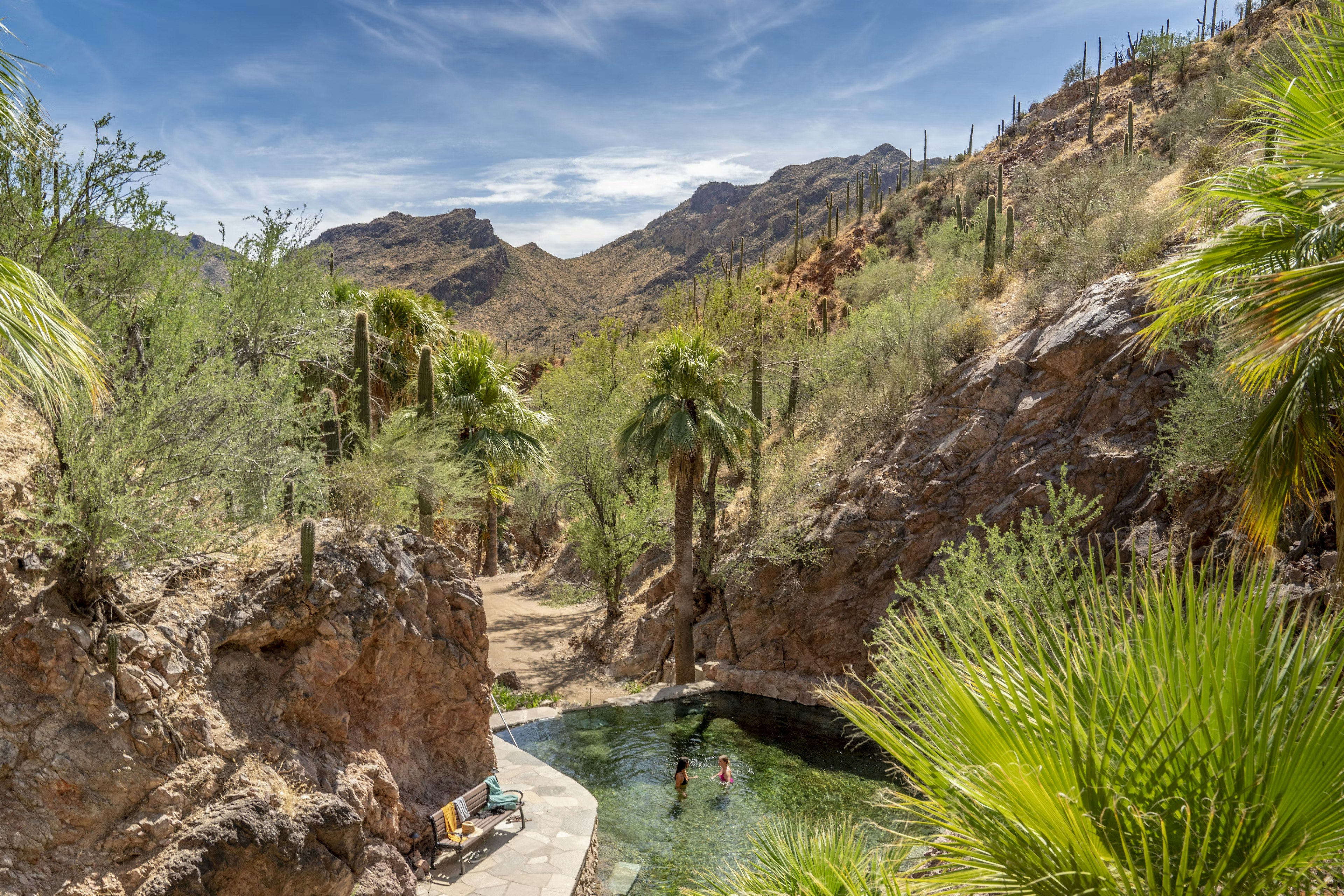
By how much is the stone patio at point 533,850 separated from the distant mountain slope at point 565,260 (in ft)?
175

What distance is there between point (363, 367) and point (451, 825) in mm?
8163

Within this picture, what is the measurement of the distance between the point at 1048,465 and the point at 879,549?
4.04 meters

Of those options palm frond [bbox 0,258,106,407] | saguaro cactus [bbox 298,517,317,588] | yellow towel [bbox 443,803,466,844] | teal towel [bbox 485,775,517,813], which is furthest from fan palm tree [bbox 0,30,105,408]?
teal towel [bbox 485,775,517,813]

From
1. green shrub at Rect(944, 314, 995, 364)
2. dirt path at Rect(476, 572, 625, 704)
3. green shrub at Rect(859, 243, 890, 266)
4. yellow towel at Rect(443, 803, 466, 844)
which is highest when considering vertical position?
green shrub at Rect(859, 243, 890, 266)

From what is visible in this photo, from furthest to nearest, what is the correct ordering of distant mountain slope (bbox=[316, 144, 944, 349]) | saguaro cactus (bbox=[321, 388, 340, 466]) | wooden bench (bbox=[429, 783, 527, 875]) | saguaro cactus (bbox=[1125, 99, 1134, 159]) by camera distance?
distant mountain slope (bbox=[316, 144, 944, 349]) < saguaro cactus (bbox=[1125, 99, 1134, 159]) < saguaro cactus (bbox=[321, 388, 340, 466]) < wooden bench (bbox=[429, 783, 527, 875])

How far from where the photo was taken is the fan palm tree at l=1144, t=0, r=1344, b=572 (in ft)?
11.6

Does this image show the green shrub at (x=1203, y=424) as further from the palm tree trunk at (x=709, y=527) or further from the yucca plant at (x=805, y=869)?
the palm tree trunk at (x=709, y=527)

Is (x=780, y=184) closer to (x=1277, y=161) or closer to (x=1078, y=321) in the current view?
(x=1078, y=321)

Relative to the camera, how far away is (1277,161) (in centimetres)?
391

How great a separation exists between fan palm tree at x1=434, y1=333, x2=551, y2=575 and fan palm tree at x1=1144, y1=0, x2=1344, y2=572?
17.0 meters

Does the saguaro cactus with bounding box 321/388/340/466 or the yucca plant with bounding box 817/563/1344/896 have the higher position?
Result: the saguaro cactus with bounding box 321/388/340/466

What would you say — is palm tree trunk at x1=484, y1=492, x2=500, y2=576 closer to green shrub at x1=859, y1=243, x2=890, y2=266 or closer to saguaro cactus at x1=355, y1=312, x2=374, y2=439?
saguaro cactus at x1=355, y1=312, x2=374, y2=439

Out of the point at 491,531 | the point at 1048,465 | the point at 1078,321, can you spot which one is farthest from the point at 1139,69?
the point at 491,531

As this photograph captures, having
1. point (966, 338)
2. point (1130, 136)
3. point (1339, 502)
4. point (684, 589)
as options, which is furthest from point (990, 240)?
point (1339, 502)
